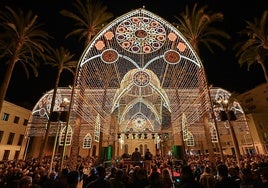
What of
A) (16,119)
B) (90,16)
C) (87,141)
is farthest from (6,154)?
(90,16)

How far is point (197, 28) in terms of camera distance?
18125 mm

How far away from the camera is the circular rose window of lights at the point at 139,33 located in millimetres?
13297

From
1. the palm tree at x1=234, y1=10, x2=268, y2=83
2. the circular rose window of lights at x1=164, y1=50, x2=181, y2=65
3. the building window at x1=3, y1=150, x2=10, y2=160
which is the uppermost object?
the palm tree at x1=234, y1=10, x2=268, y2=83

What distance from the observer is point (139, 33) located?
44.2ft

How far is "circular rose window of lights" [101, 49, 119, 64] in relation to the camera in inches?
488

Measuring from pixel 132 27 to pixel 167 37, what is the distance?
2.77 meters

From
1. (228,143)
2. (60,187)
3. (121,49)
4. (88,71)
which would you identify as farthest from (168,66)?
(228,143)

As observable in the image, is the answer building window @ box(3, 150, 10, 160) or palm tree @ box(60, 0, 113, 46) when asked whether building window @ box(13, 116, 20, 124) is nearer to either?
building window @ box(3, 150, 10, 160)

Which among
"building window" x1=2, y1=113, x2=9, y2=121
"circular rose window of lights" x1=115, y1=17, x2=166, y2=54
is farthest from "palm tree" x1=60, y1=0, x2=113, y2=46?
"building window" x1=2, y1=113, x2=9, y2=121

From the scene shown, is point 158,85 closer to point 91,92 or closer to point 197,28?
point 197,28

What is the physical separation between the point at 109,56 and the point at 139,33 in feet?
10.1

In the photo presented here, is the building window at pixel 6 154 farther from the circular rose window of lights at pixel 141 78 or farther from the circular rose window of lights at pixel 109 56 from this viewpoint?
the circular rose window of lights at pixel 109 56

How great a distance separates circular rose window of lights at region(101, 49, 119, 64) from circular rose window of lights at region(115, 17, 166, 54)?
146 cm

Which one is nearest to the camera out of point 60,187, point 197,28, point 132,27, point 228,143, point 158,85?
point 60,187
